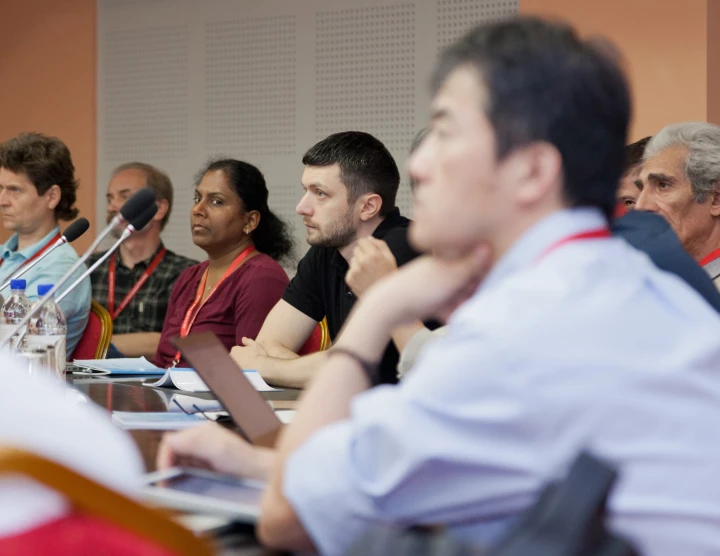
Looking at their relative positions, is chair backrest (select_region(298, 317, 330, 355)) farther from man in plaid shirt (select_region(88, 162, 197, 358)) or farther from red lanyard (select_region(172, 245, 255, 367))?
man in plaid shirt (select_region(88, 162, 197, 358))

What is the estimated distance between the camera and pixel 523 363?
85cm

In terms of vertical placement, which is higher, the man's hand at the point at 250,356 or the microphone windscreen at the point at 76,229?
the microphone windscreen at the point at 76,229

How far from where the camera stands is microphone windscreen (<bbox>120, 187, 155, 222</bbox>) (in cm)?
201

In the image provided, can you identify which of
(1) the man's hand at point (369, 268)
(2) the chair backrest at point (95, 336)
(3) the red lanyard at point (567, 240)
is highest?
(3) the red lanyard at point (567, 240)

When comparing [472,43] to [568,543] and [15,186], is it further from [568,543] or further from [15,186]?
[15,186]

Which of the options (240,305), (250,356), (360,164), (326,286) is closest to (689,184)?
(360,164)

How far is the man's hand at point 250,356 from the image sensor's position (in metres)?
2.82

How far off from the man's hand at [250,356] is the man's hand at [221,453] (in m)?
1.52

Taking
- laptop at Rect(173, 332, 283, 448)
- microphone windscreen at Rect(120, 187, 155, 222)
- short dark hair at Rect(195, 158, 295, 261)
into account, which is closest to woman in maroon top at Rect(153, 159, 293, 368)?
short dark hair at Rect(195, 158, 295, 261)

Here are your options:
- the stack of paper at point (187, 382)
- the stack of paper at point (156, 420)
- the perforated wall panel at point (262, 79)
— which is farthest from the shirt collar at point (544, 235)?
the perforated wall panel at point (262, 79)

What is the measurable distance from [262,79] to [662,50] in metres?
2.41

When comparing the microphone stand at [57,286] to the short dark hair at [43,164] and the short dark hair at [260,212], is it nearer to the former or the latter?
the short dark hair at [260,212]

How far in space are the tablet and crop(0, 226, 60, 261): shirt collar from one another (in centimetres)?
319

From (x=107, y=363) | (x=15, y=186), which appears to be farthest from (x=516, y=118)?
(x=15, y=186)
